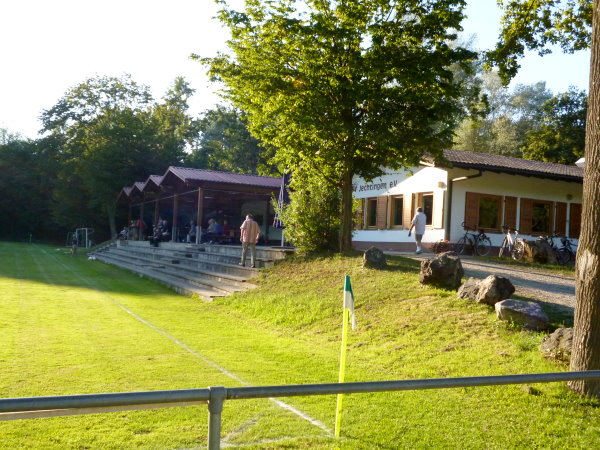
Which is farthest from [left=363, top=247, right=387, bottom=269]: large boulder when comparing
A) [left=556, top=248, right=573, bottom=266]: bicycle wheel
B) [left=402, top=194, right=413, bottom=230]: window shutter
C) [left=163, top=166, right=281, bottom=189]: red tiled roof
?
[left=163, top=166, right=281, bottom=189]: red tiled roof

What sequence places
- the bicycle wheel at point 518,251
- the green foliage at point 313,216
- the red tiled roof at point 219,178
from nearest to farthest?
1. the green foliage at point 313,216
2. the bicycle wheel at point 518,251
3. the red tiled roof at point 219,178

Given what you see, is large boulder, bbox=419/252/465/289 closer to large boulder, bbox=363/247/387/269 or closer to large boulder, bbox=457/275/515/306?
large boulder, bbox=457/275/515/306

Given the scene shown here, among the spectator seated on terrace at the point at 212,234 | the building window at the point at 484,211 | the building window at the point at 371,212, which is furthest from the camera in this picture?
the spectator seated on terrace at the point at 212,234

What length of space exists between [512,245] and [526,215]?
3774 mm

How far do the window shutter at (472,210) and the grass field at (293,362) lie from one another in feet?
29.9

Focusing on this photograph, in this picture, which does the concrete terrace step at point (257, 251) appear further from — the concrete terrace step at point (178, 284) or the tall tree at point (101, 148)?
the tall tree at point (101, 148)

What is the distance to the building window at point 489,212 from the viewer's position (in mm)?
23312

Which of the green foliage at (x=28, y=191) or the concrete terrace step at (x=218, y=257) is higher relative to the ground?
the green foliage at (x=28, y=191)

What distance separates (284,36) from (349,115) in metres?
2.64

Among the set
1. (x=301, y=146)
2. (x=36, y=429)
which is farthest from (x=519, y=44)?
(x=36, y=429)

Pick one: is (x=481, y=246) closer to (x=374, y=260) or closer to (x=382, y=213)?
(x=382, y=213)

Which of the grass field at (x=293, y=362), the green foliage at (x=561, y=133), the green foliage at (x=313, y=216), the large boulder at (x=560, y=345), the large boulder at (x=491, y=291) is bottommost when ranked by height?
the grass field at (x=293, y=362)

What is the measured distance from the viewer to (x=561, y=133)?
36.9m

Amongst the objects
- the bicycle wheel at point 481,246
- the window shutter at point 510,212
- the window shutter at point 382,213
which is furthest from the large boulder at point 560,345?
the window shutter at point 382,213
